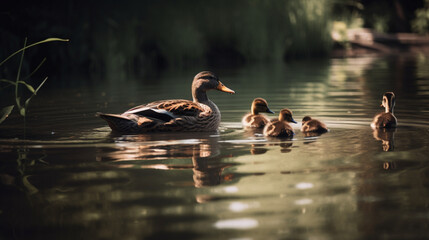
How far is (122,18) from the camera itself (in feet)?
66.7

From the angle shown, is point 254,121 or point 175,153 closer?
point 175,153

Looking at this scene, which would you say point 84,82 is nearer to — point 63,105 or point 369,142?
point 63,105

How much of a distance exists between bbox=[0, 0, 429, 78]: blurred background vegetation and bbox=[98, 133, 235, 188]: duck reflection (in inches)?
364

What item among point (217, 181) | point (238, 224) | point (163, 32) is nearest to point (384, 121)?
point (217, 181)

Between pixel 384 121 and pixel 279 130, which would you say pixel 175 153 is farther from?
pixel 384 121

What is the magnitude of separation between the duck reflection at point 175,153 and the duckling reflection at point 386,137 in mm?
1642

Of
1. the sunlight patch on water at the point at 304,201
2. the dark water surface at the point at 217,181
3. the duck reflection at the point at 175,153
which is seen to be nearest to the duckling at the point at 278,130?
the dark water surface at the point at 217,181

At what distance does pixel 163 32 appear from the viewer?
22.5 meters

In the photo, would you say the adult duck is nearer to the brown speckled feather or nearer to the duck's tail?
the duck's tail

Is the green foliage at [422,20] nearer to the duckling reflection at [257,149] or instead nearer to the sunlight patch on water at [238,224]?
the duckling reflection at [257,149]

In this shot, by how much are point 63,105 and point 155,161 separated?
246 inches

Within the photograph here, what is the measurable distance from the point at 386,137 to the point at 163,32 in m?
16.0

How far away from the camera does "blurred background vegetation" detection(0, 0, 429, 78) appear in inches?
728

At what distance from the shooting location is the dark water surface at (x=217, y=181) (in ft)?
12.4
